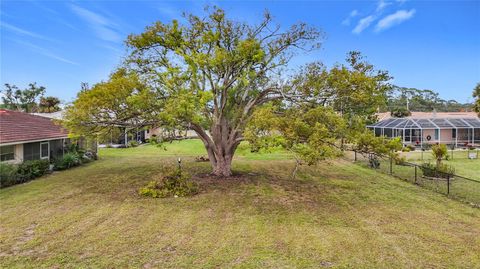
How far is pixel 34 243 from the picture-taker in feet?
23.9

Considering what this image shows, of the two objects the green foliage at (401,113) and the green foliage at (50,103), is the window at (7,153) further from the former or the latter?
the green foliage at (401,113)

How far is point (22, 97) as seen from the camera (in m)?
44.0

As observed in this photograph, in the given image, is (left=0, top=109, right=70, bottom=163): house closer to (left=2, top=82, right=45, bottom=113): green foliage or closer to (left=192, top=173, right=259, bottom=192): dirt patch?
(left=192, top=173, right=259, bottom=192): dirt patch

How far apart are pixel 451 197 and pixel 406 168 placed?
6377 millimetres

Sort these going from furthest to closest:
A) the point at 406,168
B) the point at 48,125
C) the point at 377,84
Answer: the point at 48,125 → the point at 406,168 → the point at 377,84

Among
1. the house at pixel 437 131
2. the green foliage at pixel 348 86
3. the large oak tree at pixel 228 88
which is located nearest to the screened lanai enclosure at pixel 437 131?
the house at pixel 437 131

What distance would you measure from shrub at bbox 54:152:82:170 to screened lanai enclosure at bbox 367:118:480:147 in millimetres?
28667

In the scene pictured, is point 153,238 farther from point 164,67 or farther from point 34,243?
point 164,67

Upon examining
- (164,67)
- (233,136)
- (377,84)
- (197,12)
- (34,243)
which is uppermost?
(197,12)

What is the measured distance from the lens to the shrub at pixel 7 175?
537 inches

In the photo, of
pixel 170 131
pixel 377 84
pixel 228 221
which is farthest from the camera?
pixel 170 131

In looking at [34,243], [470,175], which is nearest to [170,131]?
[34,243]

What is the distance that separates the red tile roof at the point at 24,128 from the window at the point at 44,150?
605mm

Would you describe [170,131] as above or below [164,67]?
below
